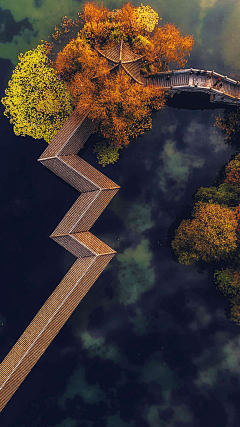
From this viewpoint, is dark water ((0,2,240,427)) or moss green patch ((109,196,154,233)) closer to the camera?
dark water ((0,2,240,427))

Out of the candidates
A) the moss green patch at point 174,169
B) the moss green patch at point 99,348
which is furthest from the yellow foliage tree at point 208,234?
the moss green patch at point 99,348

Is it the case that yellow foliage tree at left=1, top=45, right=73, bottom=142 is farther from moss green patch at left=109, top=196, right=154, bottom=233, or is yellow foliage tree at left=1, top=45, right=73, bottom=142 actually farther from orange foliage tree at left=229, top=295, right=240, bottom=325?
orange foliage tree at left=229, top=295, right=240, bottom=325

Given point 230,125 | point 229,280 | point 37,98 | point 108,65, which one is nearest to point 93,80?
point 108,65

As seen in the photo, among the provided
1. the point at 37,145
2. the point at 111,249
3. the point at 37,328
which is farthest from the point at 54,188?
the point at 37,328

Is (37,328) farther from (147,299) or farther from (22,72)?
(22,72)

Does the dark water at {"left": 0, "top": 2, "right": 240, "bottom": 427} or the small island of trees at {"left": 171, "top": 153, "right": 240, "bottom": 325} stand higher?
the small island of trees at {"left": 171, "top": 153, "right": 240, "bottom": 325}

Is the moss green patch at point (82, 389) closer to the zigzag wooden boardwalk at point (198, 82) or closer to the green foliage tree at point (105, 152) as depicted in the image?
the green foliage tree at point (105, 152)

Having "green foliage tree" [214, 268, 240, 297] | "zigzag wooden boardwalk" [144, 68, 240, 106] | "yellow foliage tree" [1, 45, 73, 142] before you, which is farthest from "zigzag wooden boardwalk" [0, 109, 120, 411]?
"green foliage tree" [214, 268, 240, 297]
